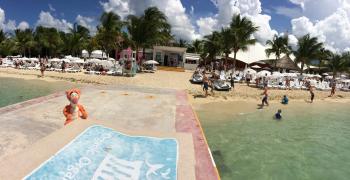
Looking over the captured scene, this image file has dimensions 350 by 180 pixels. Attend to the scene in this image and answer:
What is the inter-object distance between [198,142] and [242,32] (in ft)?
116

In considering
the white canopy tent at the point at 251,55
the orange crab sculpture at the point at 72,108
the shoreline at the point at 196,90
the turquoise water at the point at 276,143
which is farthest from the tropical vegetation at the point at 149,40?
the orange crab sculpture at the point at 72,108

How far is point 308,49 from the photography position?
149ft

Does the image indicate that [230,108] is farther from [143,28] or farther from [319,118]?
[143,28]

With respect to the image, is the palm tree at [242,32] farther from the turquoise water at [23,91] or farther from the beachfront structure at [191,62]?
the turquoise water at [23,91]

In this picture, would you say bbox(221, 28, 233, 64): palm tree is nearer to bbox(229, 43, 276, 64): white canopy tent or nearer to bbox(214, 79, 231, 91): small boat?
bbox(229, 43, 276, 64): white canopy tent

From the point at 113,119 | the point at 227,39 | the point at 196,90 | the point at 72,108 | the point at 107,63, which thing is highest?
the point at 227,39

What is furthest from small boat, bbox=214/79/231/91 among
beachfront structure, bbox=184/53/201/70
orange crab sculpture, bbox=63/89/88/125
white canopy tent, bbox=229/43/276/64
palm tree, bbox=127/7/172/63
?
white canopy tent, bbox=229/43/276/64

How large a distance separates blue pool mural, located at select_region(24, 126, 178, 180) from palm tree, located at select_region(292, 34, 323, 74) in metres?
43.5

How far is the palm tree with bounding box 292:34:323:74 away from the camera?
1772 inches

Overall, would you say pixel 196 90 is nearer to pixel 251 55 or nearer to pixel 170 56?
pixel 170 56

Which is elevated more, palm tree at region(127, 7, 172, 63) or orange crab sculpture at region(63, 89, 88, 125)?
palm tree at region(127, 7, 172, 63)

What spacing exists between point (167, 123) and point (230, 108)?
9.81 meters

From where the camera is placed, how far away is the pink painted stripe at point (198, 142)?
6.46 m

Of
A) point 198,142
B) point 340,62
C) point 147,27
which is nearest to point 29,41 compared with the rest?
point 147,27
